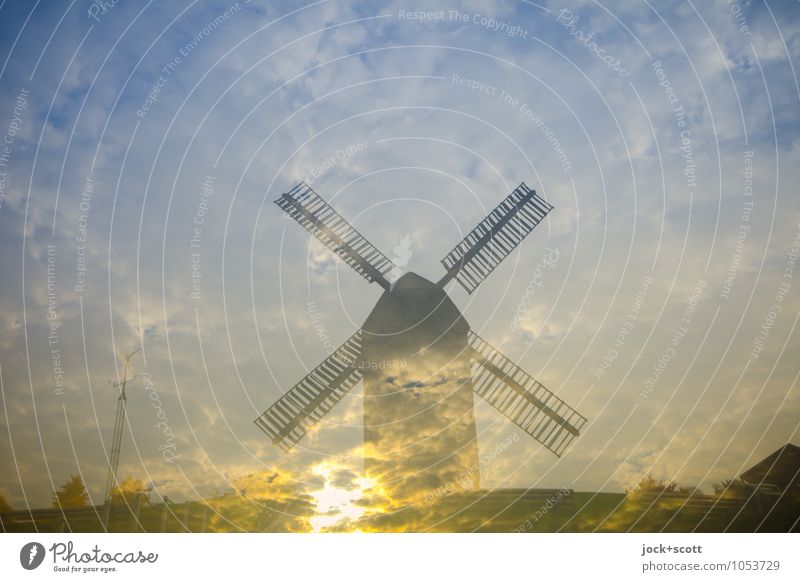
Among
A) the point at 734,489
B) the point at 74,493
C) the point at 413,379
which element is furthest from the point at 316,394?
the point at 74,493

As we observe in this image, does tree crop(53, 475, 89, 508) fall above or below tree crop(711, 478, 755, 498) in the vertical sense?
above

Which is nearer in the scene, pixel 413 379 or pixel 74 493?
pixel 413 379

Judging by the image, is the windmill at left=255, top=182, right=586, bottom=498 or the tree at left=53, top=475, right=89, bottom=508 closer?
the windmill at left=255, top=182, right=586, bottom=498

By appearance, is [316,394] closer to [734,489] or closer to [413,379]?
[413,379]

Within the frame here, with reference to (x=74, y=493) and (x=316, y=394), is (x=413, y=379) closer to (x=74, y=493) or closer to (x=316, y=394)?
(x=316, y=394)

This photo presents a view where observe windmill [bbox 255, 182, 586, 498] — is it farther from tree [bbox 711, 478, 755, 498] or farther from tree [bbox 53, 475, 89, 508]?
tree [bbox 53, 475, 89, 508]

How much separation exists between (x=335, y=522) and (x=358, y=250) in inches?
288

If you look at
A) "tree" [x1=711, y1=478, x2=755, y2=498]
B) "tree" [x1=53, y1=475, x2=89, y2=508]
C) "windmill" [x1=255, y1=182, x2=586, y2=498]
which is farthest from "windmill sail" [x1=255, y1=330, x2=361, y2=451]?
"tree" [x1=53, y1=475, x2=89, y2=508]

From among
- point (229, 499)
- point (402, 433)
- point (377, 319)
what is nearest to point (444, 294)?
point (377, 319)

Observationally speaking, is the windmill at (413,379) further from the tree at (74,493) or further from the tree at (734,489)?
the tree at (74,493)

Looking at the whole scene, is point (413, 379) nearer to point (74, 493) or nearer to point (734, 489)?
point (734, 489)

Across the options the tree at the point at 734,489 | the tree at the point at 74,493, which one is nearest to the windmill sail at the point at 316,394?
the tree at the point at 734,489

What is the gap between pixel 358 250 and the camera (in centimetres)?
1555
